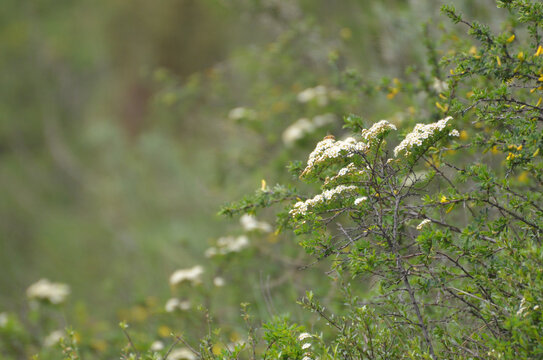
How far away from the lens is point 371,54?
6.47m

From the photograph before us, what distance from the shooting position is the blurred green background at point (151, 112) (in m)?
6.07

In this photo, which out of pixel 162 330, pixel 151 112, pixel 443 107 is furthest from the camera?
pixel 151 112

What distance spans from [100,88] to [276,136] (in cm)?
765

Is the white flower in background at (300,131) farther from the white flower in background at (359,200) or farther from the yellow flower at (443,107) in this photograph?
the white flower in background at (359,200)

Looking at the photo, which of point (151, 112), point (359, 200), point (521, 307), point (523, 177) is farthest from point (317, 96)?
point (151, 112)

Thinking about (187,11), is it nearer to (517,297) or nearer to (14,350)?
(14,350)

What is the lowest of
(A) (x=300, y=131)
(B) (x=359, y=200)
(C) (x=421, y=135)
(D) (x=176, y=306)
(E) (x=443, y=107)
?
(B) (x=359, y=200)

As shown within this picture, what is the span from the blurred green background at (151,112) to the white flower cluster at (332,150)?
1713 millimetres

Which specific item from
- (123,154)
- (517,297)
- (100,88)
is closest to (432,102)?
(517,297)

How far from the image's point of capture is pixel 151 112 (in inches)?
430

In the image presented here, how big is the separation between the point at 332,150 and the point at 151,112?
950 cm

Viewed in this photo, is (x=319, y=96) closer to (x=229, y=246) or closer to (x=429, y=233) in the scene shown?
(x=229, y=246)

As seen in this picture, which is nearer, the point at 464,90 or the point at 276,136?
the point at 464,90

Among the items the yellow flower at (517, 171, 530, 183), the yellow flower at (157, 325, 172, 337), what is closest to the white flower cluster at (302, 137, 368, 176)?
the yellow flower at (517, 171, 530, 183)
